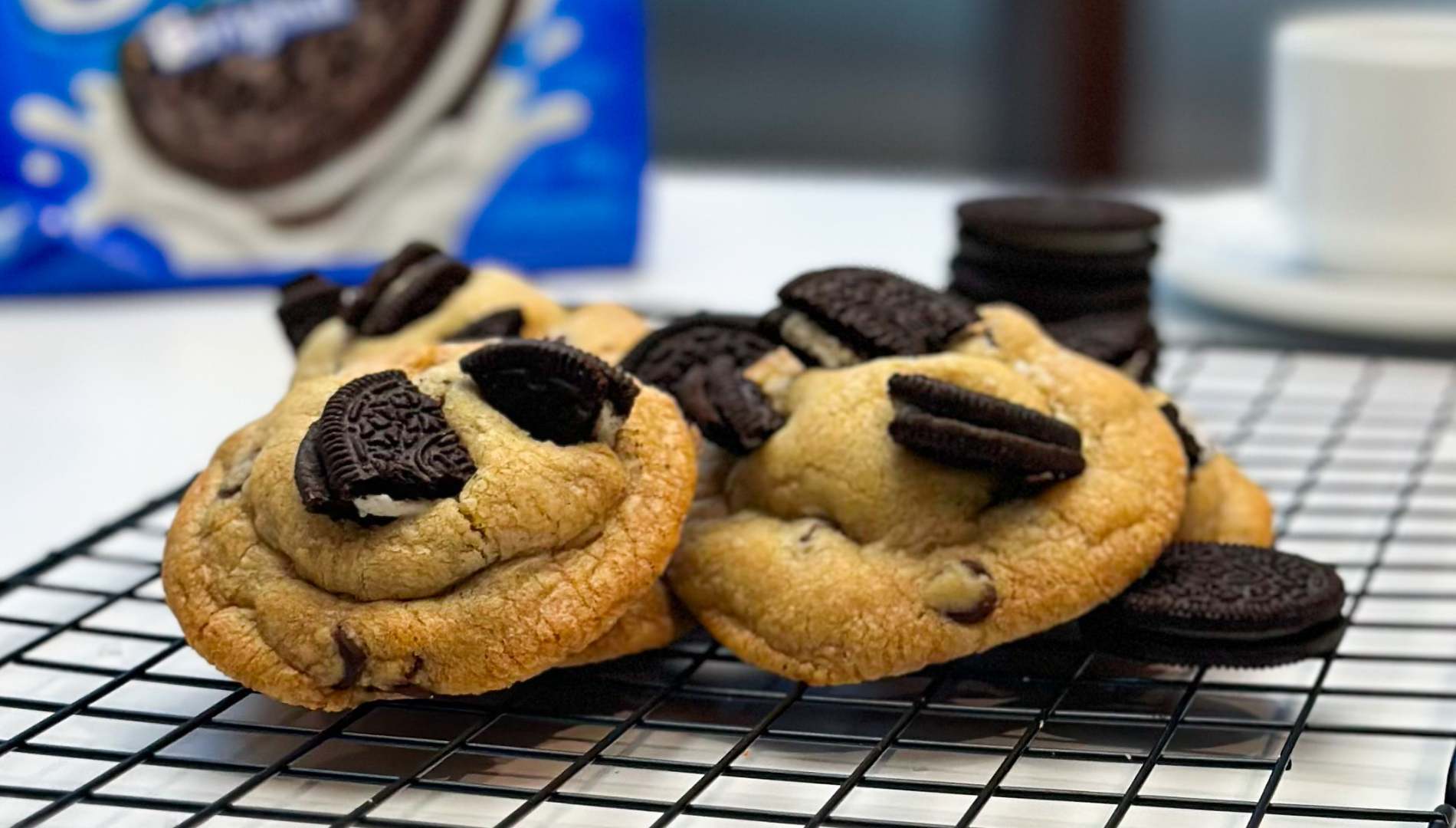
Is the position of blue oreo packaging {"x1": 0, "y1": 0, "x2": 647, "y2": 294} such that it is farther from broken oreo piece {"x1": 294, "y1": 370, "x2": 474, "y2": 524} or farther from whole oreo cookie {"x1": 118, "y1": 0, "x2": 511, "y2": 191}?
broken oreo piece {"x1": 294, "y1": 370, "x2": 474, "y2": 524}

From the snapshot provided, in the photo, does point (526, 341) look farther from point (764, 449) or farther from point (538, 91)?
point (538, 91)

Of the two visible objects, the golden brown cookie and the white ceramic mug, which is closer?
the golden brown cookie

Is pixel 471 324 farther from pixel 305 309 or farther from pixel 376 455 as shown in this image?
pixel 376 455

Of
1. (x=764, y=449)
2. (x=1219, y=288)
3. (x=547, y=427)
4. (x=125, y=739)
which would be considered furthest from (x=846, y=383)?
(x=1219, y=288)

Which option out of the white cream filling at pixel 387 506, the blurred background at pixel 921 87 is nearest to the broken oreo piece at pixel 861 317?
the white cream filling at pixel 387 506

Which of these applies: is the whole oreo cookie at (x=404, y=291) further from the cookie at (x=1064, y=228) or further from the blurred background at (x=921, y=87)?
the blurred background at (x=921, y=87)

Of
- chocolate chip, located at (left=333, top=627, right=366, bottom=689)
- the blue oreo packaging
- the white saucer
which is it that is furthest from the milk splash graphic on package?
chocolate chip, located at (left=333, top=627, right=366, bottom=689)

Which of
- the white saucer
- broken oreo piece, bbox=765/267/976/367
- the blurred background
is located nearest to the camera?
broken oreo piece, bbox=765/267/976/367
